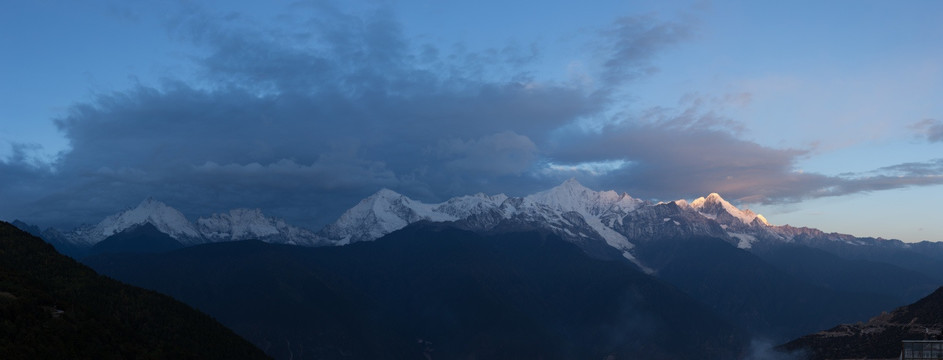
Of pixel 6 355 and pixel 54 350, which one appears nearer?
pixel 6 355

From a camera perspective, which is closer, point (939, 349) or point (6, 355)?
point (6, 355)

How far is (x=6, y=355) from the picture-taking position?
184875 mm

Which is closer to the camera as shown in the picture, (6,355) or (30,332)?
(6,355)

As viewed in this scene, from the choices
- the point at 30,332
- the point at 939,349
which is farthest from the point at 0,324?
the point at 939,349

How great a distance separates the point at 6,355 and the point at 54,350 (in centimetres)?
1489

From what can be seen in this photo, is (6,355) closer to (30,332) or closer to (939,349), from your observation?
(30,332)

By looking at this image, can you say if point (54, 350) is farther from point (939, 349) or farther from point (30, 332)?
point (939, 349)

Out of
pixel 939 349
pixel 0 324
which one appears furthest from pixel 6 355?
pixel 939 349

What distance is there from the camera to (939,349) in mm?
199500

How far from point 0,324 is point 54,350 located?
1322 centimetres

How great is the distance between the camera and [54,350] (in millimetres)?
199250

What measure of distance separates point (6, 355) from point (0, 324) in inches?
534

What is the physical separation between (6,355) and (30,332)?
47.6 feet

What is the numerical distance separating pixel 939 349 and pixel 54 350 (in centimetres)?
21022
